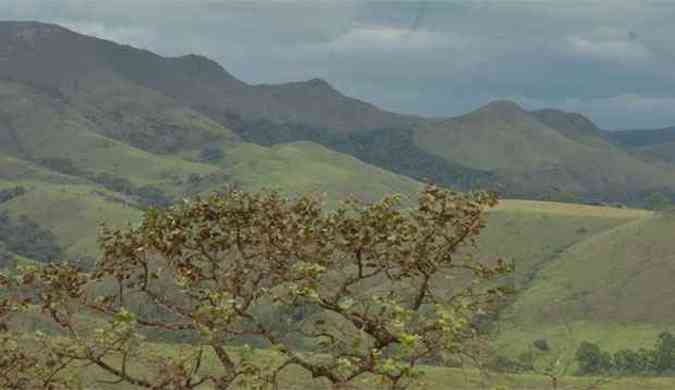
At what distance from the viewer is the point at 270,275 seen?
21391mm

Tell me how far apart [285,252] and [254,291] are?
3.97ft

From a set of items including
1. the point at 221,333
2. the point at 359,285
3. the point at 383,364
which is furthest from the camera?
the point at 359,285

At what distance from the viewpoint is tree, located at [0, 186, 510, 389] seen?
66.3ft

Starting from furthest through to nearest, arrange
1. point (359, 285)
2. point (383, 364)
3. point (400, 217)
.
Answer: point (359, 285) < point (400, 217) < point (383, 364)

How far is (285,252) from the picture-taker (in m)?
21.5

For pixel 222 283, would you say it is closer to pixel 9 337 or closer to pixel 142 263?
pixel 142 263

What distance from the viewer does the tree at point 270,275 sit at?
2020 centimetres

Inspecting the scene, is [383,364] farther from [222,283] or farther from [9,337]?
[9,337]

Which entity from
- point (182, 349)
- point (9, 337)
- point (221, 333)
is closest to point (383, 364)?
point (221, 333)

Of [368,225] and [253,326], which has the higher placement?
[368,225]

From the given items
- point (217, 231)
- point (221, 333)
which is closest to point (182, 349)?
point (221, 333)

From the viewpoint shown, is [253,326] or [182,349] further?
[253,326]

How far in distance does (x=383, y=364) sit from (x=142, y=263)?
6.87 meters

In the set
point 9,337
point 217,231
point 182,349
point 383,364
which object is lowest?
point 9,337
